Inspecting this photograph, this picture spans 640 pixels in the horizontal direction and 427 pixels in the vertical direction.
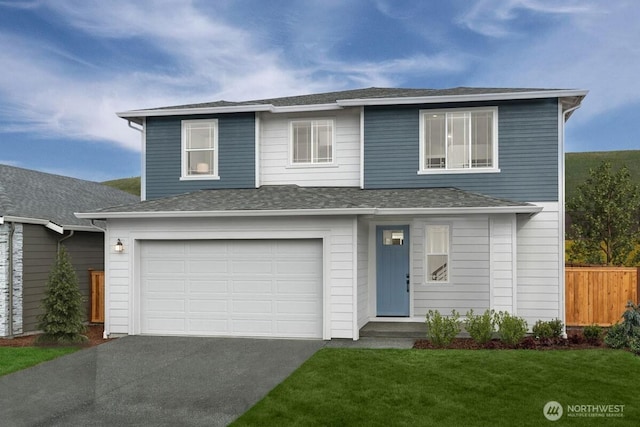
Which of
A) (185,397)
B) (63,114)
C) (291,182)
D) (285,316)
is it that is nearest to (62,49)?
(63,114)

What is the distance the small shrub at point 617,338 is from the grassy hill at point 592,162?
52962 mm

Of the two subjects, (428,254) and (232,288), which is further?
(428,254)

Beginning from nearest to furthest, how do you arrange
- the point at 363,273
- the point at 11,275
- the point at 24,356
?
1. the point at 24,356
2. the point at 363,273
3. the point at 11,275

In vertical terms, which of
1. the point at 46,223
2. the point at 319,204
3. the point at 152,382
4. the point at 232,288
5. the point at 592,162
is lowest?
the point at 152,382

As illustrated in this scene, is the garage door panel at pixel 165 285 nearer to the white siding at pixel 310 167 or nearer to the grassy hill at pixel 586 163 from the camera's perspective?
the white siding at pixel 310 167

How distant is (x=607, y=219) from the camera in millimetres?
20281

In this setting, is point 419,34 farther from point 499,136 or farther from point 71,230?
point 71,230

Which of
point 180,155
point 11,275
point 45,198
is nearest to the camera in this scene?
point 11,275

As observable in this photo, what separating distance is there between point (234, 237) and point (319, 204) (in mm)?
1966

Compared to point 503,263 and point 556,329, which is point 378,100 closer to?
point 503,263

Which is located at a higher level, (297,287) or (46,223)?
(46,223)

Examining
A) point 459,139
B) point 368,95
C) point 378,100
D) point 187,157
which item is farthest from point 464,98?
point 187,157

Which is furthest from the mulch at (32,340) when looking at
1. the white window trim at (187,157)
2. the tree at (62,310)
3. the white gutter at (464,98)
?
the white gutter at (464,98)

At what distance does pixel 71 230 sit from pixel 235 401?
8927 millimetres
